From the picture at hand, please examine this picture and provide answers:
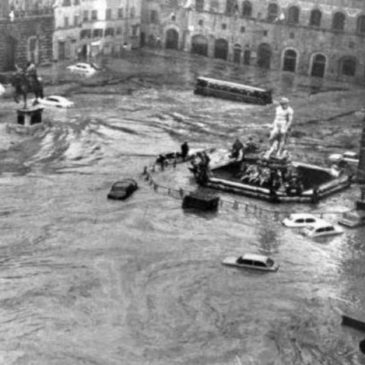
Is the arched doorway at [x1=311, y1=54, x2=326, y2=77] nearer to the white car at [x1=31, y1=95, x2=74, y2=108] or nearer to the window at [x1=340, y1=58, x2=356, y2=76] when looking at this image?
the window at [x1=340, y1=58, x2=356, y2=76]

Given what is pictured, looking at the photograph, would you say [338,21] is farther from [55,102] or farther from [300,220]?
[300,220]

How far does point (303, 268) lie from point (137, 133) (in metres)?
28.6

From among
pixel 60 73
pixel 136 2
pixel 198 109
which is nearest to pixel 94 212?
pixel 198 109

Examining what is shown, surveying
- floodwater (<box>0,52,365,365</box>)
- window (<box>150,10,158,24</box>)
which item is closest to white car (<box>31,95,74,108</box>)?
floodwater (<box>0,52,365,365</box>)

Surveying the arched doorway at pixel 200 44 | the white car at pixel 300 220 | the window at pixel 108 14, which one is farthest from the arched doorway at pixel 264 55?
the white car at pixel 300 220

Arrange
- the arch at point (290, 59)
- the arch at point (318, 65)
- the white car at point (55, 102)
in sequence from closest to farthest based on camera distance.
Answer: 1. the white car at point (55, 102)
2. the arch at point (318, 65)
3. the arch at point (290, 59)

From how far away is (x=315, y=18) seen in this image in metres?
95.6

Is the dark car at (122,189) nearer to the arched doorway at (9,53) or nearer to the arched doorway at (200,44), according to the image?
the arched doorway at (9,53)

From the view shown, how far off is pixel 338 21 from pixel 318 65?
5.69 meters

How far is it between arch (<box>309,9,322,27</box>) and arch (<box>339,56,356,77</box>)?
5.29 meters

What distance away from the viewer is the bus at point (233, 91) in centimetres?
8006

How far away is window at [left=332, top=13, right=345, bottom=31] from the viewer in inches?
3703

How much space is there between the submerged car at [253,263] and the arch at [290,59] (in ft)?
198

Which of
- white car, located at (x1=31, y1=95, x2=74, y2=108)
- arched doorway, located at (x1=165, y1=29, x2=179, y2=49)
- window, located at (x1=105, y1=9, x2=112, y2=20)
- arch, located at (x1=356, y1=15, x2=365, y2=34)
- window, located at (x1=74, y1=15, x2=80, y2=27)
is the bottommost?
white car, located at (x1=31, y1=95, x2=74, y2=108)
